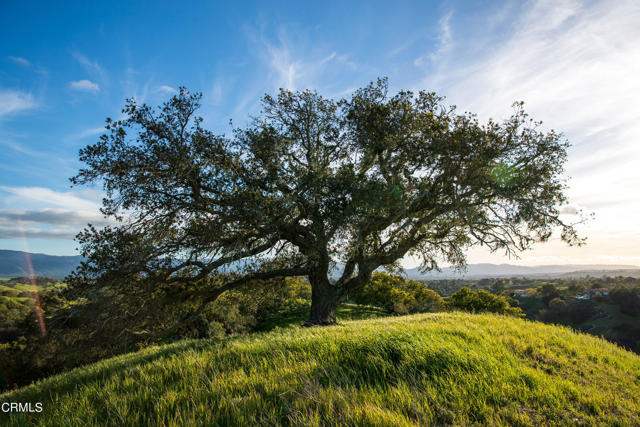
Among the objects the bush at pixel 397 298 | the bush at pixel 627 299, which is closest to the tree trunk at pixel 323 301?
the bush at pixel 397 298

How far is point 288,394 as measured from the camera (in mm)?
3518

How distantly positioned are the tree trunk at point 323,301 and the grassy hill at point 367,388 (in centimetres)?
853

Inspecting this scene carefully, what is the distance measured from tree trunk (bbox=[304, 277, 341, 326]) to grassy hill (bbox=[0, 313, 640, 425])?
28.0 ft

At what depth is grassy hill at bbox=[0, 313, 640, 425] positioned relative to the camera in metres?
3.14

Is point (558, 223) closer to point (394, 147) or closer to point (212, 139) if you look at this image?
point (394, 147)

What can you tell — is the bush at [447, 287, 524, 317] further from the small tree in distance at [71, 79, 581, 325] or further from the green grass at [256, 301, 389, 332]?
the small tree in distance at [71, 79, 581, 325]

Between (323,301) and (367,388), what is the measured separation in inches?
423

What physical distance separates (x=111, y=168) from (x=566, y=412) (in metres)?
12.5

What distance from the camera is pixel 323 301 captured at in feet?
46.7

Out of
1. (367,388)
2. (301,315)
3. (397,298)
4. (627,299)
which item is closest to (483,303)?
(397,298)

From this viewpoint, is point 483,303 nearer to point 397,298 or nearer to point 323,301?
point 397,298

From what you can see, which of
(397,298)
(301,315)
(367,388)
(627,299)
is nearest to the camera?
(367,388)

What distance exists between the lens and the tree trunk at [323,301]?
13.9 meters

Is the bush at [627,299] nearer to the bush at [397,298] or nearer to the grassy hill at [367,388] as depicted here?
the bush at [397,298]
